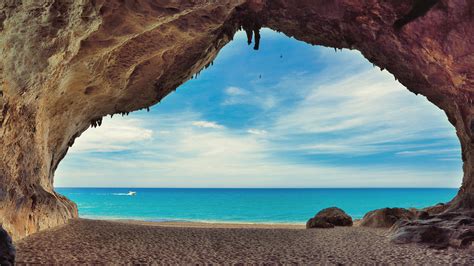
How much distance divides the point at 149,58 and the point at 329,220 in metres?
13.1

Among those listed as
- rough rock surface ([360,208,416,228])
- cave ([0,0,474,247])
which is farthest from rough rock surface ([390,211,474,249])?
rough rock surface ([360,208,416,228])

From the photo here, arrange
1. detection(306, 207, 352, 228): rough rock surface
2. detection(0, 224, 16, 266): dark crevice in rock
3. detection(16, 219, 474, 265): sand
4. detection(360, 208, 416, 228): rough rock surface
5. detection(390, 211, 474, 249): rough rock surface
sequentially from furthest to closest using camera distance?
detection(306, 207, 352, 228): rough rock surface
detection(360, 208, 416, 228): rough rock surface
detection(390, 211, 474, 249): rough rock surface
detection(16, 219, 474, 265): sand
detection(0, 224, 16, 266): dark crevice in rock

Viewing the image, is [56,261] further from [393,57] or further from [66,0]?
[393,57]

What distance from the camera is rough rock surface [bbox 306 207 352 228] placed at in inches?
709

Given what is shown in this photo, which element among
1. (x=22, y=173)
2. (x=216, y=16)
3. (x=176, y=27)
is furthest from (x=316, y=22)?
(x=22, y=173)

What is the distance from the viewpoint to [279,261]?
791 cm

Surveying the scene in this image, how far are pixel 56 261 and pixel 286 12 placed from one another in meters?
12.5

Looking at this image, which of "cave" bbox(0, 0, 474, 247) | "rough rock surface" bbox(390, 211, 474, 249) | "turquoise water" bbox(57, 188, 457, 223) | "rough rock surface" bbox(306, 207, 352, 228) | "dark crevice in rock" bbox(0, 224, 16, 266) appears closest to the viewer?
"dark crevice in rock" bbox(0, 224, 16, 266)

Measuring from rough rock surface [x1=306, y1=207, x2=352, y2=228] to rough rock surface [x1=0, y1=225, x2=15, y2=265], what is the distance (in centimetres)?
1520

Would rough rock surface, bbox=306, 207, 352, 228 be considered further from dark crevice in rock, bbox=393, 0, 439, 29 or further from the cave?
dark crevice in rock, bbox=393, 0, 439, 29

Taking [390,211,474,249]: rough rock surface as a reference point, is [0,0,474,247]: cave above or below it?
above

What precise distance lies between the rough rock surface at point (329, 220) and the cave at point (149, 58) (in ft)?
19.2

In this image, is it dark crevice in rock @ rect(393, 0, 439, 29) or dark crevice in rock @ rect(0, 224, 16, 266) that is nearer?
dark crevice in rock @ rect(0, 224, 16, 266)

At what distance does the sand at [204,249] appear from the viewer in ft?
25.2
